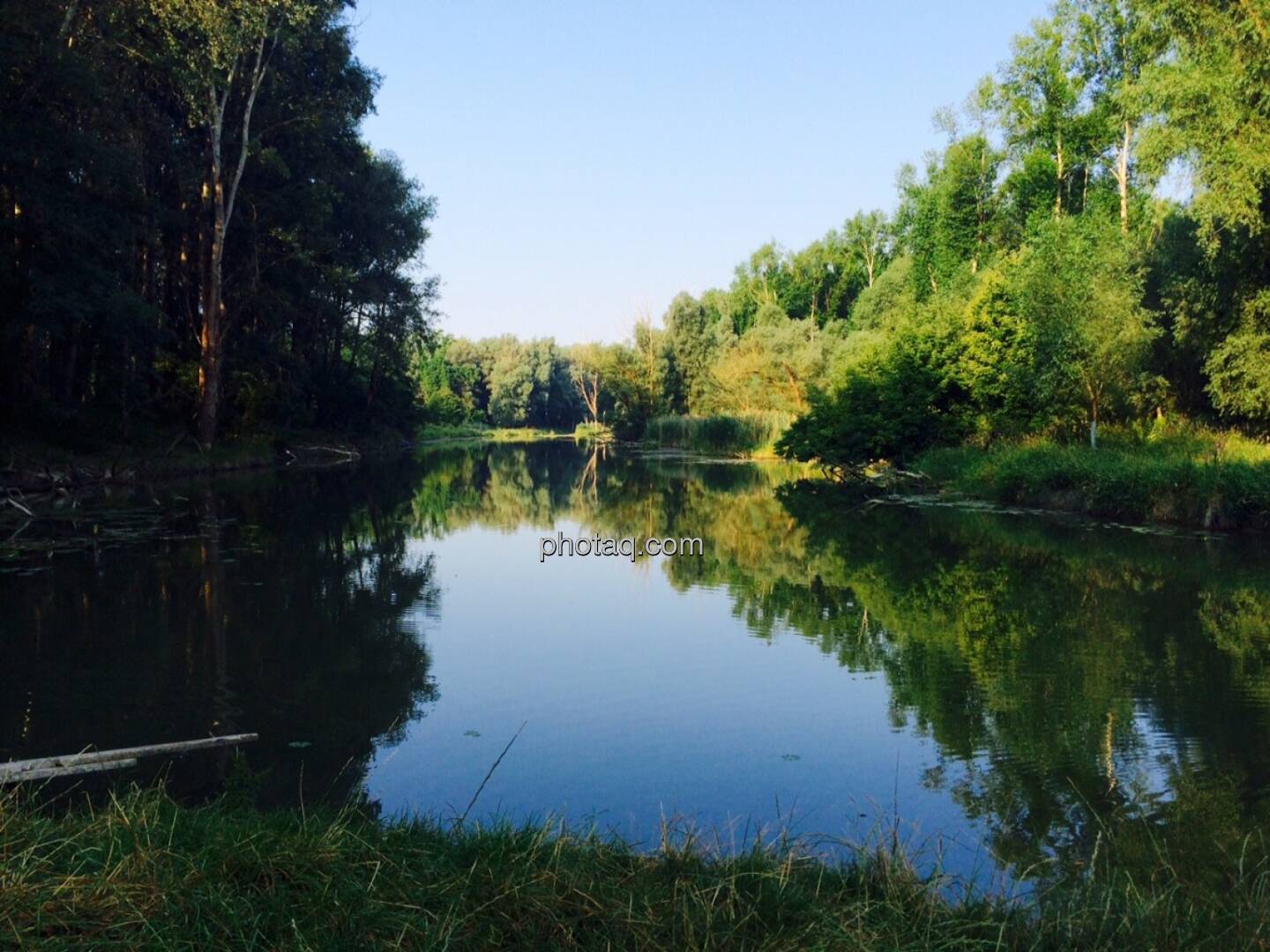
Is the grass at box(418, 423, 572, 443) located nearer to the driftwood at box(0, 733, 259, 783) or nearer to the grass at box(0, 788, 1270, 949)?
the driftwood at box(0, 733, 259, 783)

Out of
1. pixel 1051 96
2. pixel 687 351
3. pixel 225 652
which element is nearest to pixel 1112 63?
pixel 1051 96

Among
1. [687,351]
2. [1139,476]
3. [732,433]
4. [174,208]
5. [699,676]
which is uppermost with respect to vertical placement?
[174,208]

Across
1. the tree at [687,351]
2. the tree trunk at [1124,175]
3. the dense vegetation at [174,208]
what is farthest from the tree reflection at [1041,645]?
the tree at [687,351]

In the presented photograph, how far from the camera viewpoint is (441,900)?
3.32m

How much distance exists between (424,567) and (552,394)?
3677 inches

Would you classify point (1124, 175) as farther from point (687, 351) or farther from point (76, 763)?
point (76, 763)

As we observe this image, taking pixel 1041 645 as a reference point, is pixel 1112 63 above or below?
above

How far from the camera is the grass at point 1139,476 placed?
1630 centimetres

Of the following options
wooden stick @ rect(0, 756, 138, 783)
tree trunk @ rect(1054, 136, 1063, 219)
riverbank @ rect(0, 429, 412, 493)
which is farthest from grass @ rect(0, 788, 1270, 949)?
tree trunk @ rect(1054, 136, 1063, 219)

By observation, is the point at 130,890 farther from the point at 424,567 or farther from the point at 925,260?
the point at 925,260

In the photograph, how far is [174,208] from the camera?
29.1m

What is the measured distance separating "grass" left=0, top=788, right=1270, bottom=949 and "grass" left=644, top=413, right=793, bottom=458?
36914mm

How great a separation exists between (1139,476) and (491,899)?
58.0 feet

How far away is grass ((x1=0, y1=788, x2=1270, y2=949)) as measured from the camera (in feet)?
9.86
